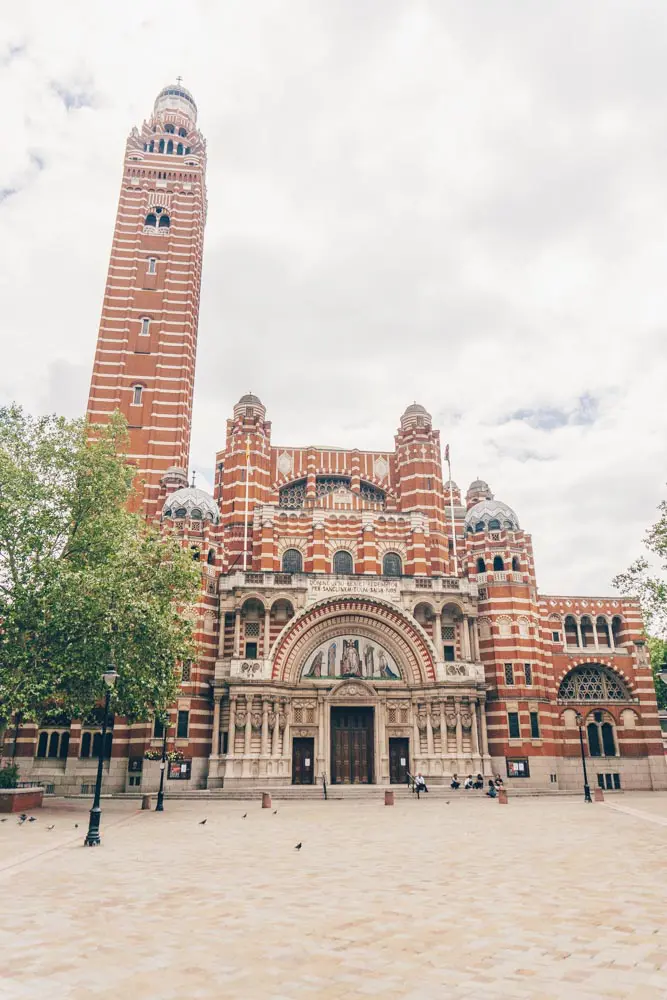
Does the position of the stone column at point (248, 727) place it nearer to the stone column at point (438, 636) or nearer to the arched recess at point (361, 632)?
the arched recess at point (361, 632)

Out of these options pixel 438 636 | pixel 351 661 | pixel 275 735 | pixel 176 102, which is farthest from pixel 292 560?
pixel 176 102

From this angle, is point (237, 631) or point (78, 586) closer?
point (78, 586)

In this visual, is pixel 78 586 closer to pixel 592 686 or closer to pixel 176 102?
pixel 592 686

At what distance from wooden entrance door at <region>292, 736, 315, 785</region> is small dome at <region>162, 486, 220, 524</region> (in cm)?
1578

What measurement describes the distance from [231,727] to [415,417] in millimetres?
27027

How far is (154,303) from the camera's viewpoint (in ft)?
185

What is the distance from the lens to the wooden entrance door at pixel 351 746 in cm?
4088

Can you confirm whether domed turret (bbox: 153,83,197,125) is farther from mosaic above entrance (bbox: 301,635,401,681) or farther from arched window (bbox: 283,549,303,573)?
mosaic above entrance (bbox: 301,635,401,681)

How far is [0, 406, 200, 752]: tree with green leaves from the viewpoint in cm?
2627

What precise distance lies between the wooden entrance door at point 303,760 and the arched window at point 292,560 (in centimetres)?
1160

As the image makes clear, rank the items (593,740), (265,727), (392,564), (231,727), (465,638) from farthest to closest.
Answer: (392,564), (593,740), (465,638), (265,727), (231,727)

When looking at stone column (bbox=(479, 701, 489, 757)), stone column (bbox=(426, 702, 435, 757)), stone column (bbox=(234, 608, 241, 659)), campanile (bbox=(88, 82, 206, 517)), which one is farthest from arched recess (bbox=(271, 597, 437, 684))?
campanile (bbox=(88, 82, 206, 517))

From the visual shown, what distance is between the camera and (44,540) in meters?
28.6

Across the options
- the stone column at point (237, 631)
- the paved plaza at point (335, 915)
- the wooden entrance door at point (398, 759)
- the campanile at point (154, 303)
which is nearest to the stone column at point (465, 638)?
the wooden entrance door at point (398, 759)
